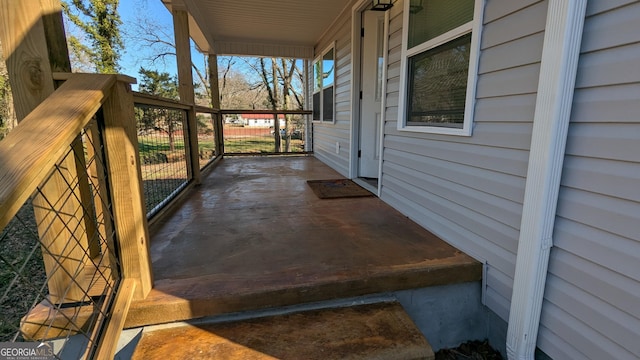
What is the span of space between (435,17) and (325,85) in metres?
3.37

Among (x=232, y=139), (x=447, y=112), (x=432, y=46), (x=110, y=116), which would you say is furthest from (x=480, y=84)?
(x=232, y=139)

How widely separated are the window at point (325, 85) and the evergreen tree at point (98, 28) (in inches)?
279

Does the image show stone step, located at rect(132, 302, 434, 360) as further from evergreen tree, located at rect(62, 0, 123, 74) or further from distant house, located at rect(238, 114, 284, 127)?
evergreen tree, located at rect(62, 0, 123, 74)

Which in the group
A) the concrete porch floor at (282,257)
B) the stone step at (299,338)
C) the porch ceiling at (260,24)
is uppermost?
the porch ceiling at (260,24)

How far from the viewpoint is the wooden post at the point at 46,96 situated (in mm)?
1096

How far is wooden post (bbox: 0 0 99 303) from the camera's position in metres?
1.10

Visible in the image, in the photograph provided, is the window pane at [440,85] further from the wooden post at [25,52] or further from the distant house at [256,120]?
the distant house at [256,120]

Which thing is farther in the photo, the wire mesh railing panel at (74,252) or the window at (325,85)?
the window at (325,85)

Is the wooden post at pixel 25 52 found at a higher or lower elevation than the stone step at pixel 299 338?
higher

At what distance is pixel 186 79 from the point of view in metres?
3.77

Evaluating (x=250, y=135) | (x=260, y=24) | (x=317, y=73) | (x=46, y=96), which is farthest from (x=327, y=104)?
(x=250, y=135)

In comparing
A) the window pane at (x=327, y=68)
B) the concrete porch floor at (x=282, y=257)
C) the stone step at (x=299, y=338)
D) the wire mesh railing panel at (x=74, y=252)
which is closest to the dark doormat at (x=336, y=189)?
the concrete porch floor at (x=282, y=257)

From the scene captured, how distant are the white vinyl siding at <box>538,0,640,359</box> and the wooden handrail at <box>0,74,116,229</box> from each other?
172cm

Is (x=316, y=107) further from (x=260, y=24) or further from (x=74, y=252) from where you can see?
(x=74, y=252)
